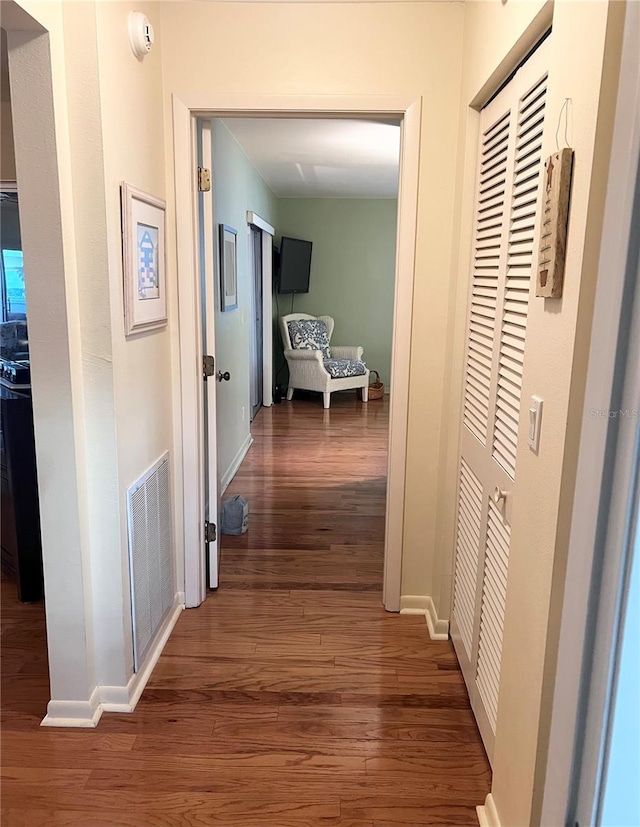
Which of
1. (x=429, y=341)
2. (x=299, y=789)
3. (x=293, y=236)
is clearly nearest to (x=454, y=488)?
(x=429, y=341)

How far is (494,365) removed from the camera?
1.92m

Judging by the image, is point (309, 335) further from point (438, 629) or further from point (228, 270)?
point (438, 629)

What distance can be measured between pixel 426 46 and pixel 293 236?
5696 mm

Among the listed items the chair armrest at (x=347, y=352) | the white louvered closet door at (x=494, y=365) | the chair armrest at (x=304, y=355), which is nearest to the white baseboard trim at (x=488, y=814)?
the white louvered closet door at (x=494, y=365)

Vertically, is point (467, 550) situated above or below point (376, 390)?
above

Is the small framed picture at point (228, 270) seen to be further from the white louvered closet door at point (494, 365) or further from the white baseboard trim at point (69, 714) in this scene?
the white baseboard trim at point (69, 714)

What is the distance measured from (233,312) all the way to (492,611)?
3185 millimetres

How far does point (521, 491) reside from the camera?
4.80ft

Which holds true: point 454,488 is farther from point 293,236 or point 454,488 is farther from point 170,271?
point 293,236

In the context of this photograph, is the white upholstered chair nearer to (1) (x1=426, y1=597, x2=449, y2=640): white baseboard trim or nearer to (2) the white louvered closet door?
(1) (x1=426, y1=597, x2=449, y2=640): white baseboard trim

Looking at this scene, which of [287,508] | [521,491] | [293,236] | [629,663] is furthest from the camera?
[293,236]

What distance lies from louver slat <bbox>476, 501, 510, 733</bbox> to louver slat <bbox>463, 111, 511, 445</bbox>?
0.32 meters

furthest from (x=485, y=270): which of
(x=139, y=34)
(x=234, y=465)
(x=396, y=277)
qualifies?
(x=234, y=465)

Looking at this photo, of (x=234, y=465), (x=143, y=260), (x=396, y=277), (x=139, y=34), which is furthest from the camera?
(x=234, y=465)
